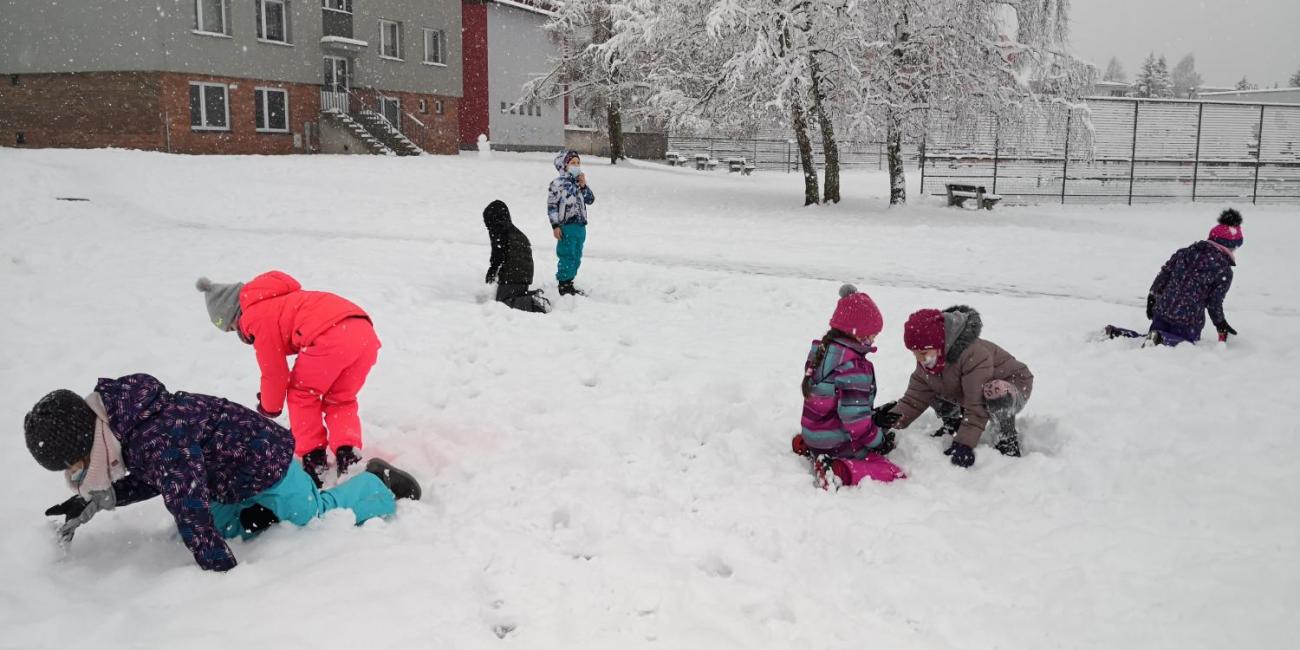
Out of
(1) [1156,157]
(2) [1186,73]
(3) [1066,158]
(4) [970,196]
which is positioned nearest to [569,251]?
(4) [970,196]

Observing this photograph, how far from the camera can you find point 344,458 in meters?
5.51

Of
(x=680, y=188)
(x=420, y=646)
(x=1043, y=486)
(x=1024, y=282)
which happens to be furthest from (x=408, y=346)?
(x=680, y=188)

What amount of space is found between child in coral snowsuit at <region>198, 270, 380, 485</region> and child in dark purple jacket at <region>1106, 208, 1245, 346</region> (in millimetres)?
7114

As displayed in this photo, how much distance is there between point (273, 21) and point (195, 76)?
13.7 ft

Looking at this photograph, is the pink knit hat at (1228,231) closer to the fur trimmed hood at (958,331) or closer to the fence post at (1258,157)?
the fur trimmed hood at (958,331)

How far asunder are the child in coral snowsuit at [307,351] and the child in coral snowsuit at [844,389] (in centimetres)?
290

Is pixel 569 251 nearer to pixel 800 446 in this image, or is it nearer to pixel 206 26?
pixel 800 446

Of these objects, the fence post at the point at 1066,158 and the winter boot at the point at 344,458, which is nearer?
the winter boot at the point at 344,458

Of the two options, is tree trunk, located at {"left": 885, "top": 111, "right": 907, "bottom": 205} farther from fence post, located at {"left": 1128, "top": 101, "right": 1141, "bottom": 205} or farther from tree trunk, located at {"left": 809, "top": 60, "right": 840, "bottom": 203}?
fence post, located at {"left": 1128, "top": 101, "right": 1141, "bottom": 205}

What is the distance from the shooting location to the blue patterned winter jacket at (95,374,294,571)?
3986 millimetres

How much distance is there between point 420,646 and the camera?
12.0 feet

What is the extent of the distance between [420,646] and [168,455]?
4.88 ft

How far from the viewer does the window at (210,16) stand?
2808 cm

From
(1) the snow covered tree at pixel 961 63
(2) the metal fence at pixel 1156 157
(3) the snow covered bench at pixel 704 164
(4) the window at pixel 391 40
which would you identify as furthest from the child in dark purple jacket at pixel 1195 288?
(3) the snow covered bench at pixel 704 164
